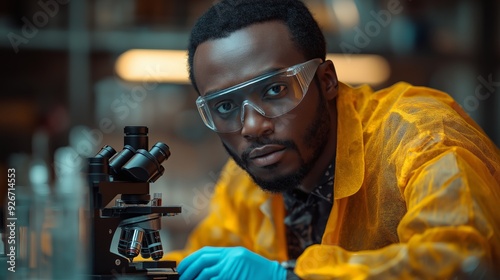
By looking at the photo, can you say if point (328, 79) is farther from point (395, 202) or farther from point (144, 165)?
point (144, 165)

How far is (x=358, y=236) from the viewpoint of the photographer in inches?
82.7

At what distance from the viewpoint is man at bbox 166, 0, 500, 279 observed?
5.24 ft

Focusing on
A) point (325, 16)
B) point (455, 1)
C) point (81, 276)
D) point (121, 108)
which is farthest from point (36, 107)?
point (81, 276)

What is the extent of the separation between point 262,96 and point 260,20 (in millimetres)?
244

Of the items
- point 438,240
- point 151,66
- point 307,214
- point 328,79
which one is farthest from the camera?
point 151,66

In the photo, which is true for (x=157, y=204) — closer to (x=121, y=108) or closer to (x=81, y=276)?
(x=81, y=276)

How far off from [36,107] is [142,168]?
9.44ft

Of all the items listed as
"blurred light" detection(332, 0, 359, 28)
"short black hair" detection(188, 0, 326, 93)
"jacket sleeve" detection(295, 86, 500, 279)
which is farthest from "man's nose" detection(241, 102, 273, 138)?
"blurred light" detection(332, 0, 359, 28)

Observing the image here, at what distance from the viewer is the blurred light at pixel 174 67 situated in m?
4.58

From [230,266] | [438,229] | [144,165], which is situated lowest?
[230,266]

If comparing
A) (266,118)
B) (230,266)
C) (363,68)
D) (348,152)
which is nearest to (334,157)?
(348,152)

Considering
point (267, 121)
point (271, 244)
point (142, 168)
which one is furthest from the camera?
point (271, 244)

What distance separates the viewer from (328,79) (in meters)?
2.25

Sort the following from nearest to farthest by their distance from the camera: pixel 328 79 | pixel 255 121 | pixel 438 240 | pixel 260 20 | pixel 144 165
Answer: pixel 438 240
pixel 144 165
pixel 255 121
pixel 260 20
pixel 328 79
